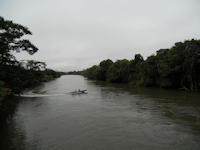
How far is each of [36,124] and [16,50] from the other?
6.77 m

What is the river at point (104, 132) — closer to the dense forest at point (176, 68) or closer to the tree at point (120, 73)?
the dense forest at point (176, 68)

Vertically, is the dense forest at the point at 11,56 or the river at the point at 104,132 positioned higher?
the dense forest at the point at 11,56

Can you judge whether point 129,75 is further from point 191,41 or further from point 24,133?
point 24,133

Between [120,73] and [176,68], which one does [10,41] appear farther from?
[120,73]

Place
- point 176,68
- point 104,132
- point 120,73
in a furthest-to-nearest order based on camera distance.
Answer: point 120,73, point 176,68, point 104,132

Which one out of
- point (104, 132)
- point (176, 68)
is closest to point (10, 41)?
point (104, 132)

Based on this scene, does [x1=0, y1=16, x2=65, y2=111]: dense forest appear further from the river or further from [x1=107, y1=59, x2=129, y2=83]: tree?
[x1=107, y1=59, x2=129, y2=83]: tree

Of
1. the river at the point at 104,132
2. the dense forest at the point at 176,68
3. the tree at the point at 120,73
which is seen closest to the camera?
the river at the point at 104,132

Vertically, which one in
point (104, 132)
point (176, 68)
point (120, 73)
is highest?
point (176, 68)

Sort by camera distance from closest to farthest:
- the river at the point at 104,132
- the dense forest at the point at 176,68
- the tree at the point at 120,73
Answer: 1. the river at the point at 104,132
2. the dense forest at the point at 176,68
3. the tree at the point at 120,73

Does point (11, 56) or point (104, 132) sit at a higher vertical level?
point (11, 56)

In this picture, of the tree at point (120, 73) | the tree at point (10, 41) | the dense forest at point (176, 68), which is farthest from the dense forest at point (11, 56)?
the tree at point (120, 73)

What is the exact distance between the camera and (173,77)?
32.4 meters

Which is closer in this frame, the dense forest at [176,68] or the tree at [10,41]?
the tree at [10,41]
